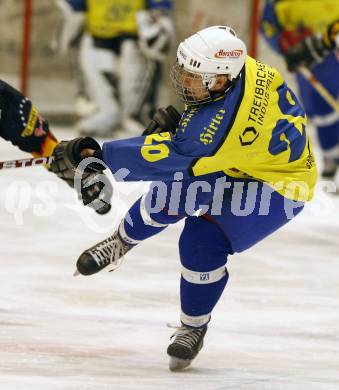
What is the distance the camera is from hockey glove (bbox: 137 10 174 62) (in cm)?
825

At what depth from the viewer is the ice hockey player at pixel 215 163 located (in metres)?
3.42

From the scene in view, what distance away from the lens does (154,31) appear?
8273mm

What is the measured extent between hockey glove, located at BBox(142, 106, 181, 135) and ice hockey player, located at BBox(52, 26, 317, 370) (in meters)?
0.16

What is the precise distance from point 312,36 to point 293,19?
261mm

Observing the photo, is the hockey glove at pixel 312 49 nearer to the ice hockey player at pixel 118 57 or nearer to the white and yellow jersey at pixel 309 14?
the white and yellow jersey at pixel 309 14

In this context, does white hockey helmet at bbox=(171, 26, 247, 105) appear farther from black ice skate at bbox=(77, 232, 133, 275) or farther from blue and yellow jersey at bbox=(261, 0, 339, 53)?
blue and yellow jersey at bbox=(261, 0, 339, 53)

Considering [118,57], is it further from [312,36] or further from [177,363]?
[177,363]

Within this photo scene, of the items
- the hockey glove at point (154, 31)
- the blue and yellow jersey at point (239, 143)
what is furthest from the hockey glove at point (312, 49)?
the blue and yellow jersey at point (239, 143)

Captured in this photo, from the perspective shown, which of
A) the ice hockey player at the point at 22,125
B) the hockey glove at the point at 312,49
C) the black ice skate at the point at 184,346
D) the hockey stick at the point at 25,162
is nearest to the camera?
the black ice skate at the point at 184,346

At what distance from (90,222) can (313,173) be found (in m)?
2.20

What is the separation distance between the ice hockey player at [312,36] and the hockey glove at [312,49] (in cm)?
8

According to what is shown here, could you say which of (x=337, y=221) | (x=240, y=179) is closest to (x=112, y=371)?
(x=240, y=179)

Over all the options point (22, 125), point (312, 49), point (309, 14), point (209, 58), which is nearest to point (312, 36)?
point (312, 49)

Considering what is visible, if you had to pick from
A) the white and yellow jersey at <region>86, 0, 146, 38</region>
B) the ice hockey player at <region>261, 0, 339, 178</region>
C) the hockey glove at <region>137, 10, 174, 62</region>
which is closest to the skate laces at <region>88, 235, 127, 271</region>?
the ice hockey player at <region>261, 0, 339, 178</region>
